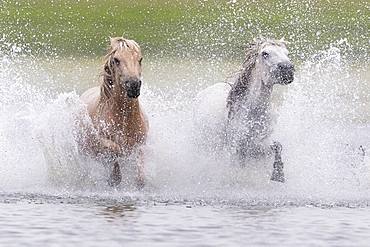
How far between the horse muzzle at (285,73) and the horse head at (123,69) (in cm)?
138

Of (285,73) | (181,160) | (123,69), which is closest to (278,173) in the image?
(285,73)

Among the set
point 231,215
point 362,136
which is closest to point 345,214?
point 231,215

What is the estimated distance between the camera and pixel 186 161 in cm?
1455

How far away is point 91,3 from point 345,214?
2232 centimetres

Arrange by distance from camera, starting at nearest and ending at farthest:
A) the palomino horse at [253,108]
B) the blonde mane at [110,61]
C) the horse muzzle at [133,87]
→ the horse muzzle at [133,87] < the blonde mane at [110,61] < the palomino horse at [253,108]

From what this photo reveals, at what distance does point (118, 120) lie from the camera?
13.8 m

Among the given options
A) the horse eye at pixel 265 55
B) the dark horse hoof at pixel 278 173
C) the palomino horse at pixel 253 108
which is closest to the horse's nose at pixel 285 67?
the palomino horse at pixel 253 108

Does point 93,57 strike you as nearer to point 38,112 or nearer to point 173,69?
A: point 173,69

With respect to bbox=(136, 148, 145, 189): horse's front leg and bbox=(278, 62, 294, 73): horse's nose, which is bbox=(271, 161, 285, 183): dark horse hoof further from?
bbox=(136, 148, 145, 189): horse's front leg

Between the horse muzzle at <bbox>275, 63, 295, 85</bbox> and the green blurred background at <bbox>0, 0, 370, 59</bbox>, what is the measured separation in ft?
44.8

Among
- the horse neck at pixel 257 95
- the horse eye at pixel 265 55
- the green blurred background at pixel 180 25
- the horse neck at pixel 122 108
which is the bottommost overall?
the horse neck at pixel 122 108

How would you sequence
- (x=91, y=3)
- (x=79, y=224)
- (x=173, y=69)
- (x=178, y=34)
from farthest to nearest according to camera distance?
1. (x=91, y=3)
2. (x=178, y=34)
3. (x=173, y=69)
4. (x=79, y=224)

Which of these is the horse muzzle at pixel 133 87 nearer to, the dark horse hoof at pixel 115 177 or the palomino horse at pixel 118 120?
the palomino horse at pixel 118 120

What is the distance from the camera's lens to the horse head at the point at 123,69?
13326 mm
